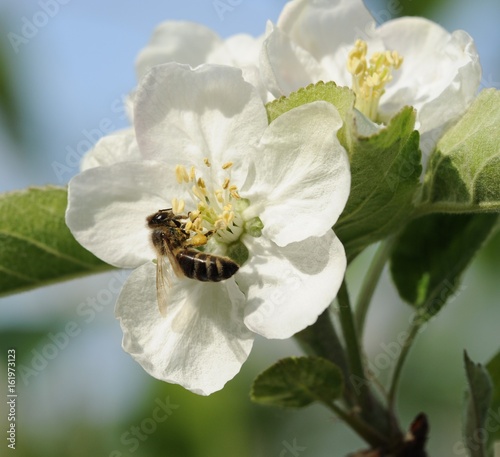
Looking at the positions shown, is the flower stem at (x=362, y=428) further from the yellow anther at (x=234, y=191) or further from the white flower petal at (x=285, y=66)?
the white flower petal at (x=285, y=66)

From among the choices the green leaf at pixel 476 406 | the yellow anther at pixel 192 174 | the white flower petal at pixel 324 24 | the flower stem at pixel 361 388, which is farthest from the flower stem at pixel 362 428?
the white flower petal at pixel 324 24

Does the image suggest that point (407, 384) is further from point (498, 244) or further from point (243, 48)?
point (243, 48)

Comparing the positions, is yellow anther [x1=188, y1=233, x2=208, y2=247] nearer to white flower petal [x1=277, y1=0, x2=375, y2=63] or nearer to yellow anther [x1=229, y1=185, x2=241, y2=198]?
yellow anther [x1=229, y1=185, x2=241, y2=198]

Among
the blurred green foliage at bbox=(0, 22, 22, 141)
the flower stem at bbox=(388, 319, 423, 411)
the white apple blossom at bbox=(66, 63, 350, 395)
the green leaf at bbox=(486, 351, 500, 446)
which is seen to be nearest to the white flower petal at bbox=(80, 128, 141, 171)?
the white apple blossom at bbox=(66, 63, 350, 395)

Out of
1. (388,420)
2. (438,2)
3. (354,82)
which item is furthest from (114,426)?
(438,2)

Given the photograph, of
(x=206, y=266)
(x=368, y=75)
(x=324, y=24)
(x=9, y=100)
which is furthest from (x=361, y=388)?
(x=9, y=100)

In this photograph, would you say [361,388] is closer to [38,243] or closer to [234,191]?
[234,191]
